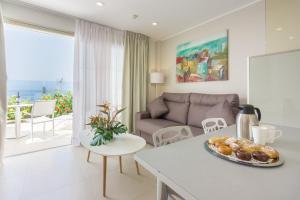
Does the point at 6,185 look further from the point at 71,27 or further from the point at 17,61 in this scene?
the point at 17,61

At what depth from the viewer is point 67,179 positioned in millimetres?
1962

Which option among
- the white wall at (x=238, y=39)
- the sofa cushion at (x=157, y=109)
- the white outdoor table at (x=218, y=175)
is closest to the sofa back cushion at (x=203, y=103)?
the white wall at (x=238, y=39)

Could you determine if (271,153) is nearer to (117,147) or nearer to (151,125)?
(117,147)

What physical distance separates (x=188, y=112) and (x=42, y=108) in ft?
10.3

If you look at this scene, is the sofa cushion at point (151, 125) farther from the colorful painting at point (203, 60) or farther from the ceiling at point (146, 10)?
the ceiling at point (146, 10)

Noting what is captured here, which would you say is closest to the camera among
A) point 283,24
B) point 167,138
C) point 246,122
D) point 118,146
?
point 246,122

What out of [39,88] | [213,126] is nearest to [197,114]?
[213,126]

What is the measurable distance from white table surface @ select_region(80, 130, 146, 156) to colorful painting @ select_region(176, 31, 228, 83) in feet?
6.43

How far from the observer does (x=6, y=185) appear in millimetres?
1817

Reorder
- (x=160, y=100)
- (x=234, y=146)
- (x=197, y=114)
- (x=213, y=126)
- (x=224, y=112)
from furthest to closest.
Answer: (x=160, y=100), (x=197, y=114), (x=224, y=112), (x=213, y=126), (x=234, y=146)

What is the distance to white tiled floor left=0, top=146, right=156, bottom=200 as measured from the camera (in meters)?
1.68

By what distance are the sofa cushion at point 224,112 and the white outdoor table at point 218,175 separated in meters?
1.42

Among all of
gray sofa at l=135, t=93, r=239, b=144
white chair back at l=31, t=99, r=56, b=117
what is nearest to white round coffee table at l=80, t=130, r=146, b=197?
gray sofa at l=135, t=93, r=239, b=144

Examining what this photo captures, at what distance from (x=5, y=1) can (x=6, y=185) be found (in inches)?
107
